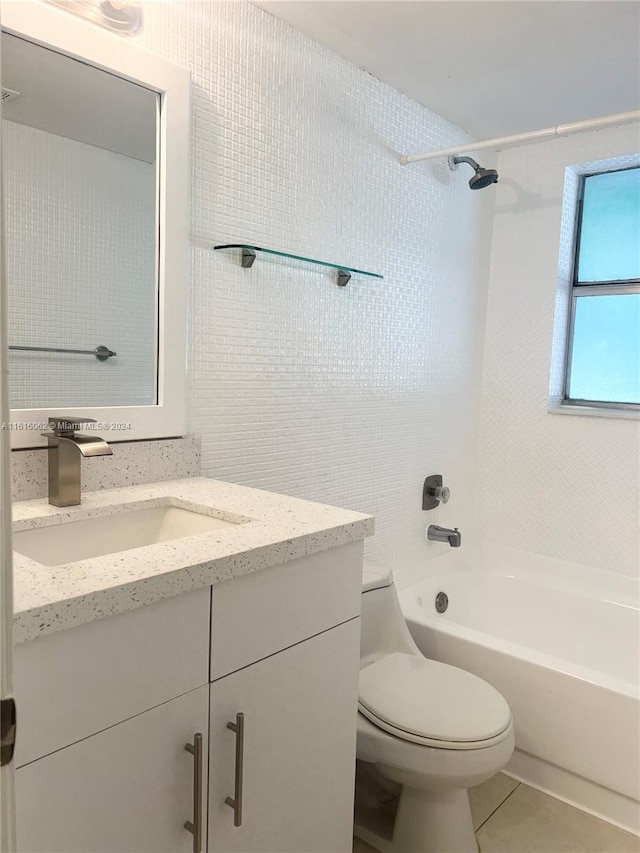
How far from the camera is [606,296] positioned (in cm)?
265

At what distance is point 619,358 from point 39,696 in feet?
8.18

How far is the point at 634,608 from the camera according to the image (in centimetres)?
238

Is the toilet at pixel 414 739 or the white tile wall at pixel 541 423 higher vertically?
the white tile wall at pixel 541 423

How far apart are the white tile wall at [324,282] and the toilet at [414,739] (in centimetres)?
49

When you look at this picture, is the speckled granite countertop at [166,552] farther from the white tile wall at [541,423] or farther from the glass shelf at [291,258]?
the white tile wall at [541,423]

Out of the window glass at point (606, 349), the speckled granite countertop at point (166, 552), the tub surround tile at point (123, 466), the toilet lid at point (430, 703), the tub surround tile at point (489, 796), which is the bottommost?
the tub surround tile at point (489, 796)

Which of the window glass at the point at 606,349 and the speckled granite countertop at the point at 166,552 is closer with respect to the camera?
the speckled granite countertop at the point at 166,552

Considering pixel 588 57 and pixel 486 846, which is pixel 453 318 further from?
pixel 486 846

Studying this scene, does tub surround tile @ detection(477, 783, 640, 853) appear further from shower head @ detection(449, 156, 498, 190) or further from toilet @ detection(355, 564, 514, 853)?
shower head @ detection(449, 156, 498, 190)

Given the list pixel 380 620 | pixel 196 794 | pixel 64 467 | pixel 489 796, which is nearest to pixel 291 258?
pixel 64 467

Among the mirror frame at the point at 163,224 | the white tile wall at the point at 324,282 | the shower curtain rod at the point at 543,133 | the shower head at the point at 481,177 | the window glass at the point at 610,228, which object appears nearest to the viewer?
the mirror frame at the point at 163,224

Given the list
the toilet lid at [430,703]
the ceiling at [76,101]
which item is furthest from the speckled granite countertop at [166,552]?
the ceiling at [76,101]

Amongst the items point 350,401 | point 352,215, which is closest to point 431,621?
point 350,401

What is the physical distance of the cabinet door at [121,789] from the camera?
809 mm
